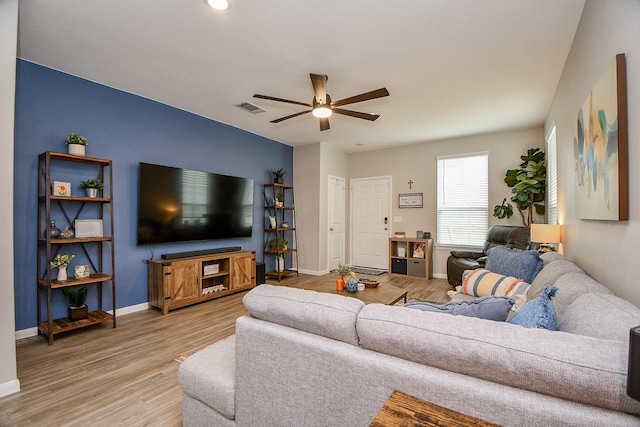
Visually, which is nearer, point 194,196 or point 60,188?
point 60,188

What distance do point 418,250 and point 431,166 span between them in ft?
5.52

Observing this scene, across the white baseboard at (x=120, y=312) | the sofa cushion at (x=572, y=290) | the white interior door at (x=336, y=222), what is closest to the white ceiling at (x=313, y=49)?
the sofa cushion at (x=572, y=290)

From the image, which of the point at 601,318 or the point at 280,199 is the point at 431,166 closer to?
the point at 280,199

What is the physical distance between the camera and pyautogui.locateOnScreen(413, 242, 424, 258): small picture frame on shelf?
579cm

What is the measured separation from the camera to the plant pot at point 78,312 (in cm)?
307

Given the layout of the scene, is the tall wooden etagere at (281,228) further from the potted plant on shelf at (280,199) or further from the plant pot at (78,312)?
the plant pot at (78,312)

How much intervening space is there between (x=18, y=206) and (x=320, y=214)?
425cm

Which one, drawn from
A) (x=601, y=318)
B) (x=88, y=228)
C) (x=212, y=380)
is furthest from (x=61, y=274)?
(x=601, y=318)

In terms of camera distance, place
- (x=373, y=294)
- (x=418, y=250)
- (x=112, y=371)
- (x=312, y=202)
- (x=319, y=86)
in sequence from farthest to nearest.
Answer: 1. (x=312, y=202)
2. (x=418, y=250)
3. (x=373, y=294)
4. (x=319, y=86)
5. (x=112, y=371)

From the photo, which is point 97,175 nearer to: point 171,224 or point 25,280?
point 171,224

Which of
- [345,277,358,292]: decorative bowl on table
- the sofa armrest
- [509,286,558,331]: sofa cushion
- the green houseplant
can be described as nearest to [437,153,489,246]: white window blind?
the green houseplant

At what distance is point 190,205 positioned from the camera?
165 inches

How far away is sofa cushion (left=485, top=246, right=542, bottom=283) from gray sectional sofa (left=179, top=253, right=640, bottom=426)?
1109 mm

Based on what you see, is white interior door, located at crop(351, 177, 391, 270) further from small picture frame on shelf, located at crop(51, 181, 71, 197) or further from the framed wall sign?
small picture frame on shelf, located at crop(51, 181, 71, 197)
